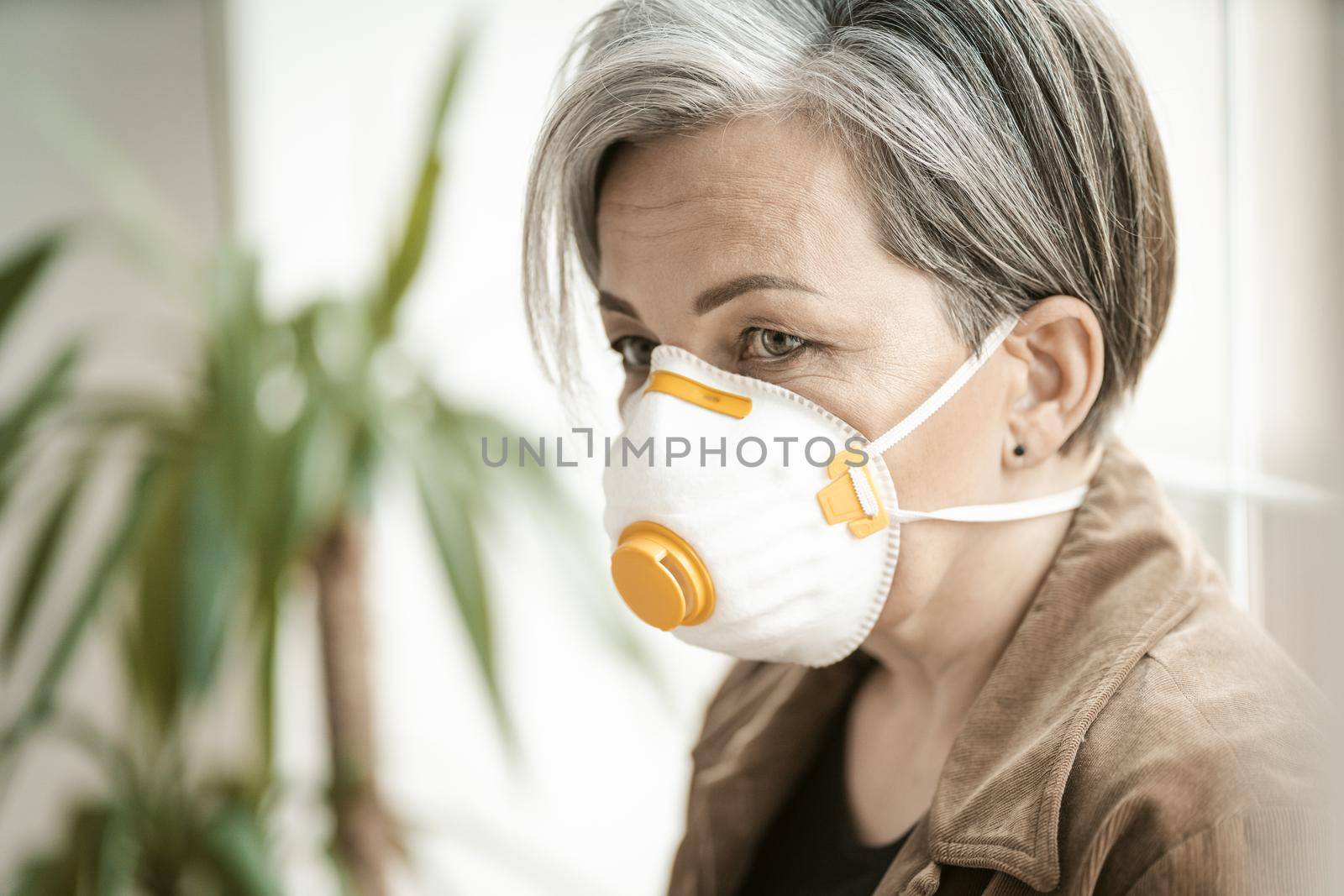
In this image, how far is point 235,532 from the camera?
147cm

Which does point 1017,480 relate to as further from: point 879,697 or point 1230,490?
point 1230,490

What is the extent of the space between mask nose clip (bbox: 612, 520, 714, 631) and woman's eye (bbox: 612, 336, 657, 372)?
153 millimetres

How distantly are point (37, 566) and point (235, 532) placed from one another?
331 mm

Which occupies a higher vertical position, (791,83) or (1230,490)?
(791,83)

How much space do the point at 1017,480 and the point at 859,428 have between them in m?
0.13

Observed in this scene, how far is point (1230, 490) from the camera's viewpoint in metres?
1.10

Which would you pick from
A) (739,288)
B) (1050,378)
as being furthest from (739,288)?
(1050,378)

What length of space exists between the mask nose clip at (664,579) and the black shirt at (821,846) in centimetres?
26

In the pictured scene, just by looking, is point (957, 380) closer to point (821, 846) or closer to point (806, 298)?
point (806, 298)

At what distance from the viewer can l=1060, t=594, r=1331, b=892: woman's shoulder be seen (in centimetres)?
56

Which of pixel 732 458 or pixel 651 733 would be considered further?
pixel 651 733

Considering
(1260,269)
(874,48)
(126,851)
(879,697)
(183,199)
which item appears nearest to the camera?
(874,48)

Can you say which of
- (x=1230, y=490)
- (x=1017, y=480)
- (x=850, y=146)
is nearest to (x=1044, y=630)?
(x=1017, y=480)

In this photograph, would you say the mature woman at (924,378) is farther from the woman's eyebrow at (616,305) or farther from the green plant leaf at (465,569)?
the green plant leaf at (465,569)
